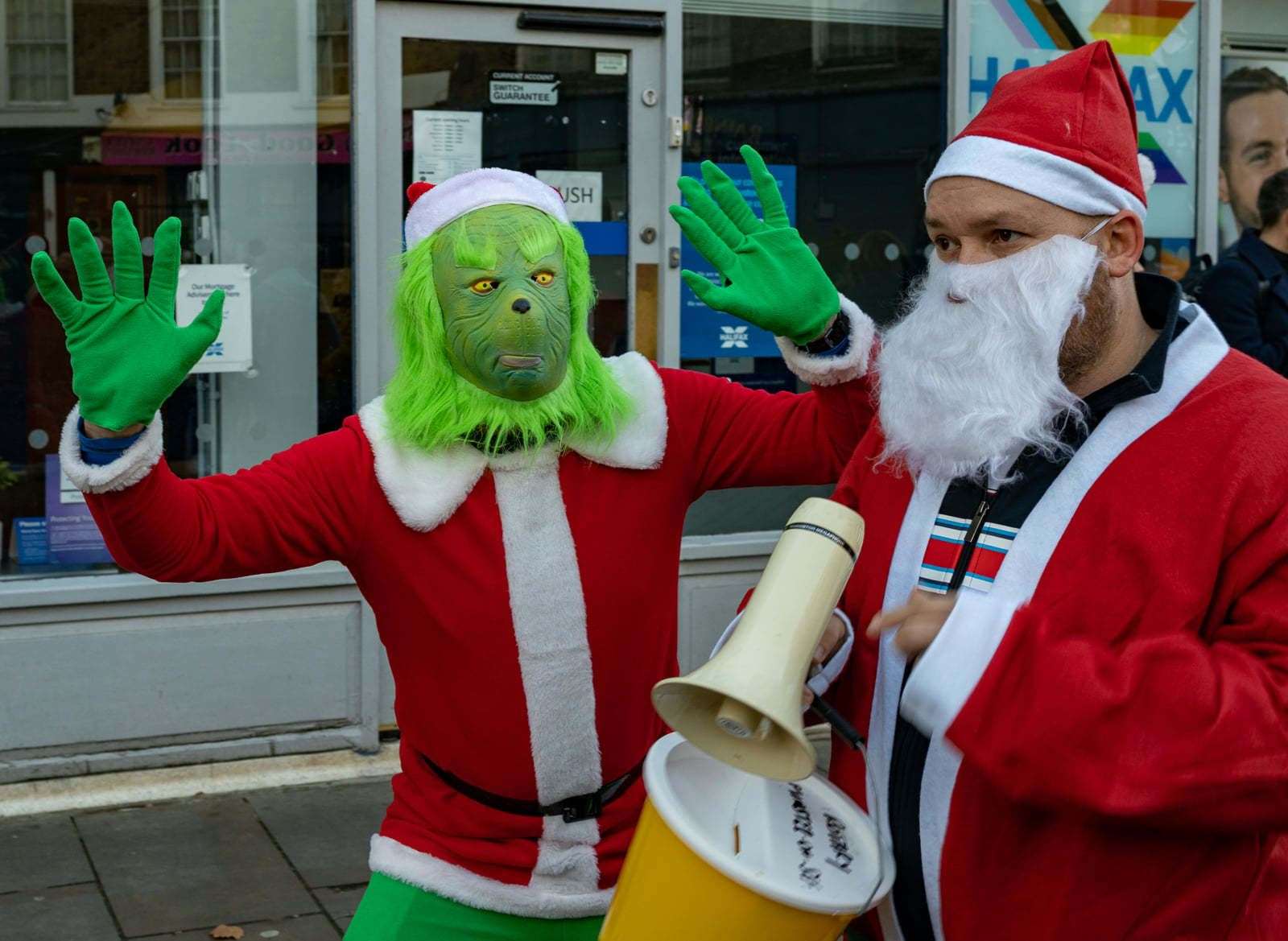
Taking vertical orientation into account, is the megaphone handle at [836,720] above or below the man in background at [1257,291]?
below

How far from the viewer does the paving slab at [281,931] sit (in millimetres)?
4344

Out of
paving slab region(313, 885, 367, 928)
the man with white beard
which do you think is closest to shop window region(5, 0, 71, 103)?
paving slab region(313, 885, 367, 928)

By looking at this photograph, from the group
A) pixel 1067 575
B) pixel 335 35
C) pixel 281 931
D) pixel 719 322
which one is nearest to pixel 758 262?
pixel 1067 575

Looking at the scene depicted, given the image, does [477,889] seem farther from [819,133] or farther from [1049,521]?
[819,133]

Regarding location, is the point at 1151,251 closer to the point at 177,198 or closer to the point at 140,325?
the point at 177,198

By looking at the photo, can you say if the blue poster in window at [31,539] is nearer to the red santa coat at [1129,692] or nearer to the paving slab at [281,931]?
the paving slab at [281,931]

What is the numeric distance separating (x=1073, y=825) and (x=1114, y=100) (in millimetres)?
1070

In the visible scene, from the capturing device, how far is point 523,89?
5895mm

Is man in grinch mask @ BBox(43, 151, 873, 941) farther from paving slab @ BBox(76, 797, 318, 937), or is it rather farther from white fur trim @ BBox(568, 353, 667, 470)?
paving slab @ BBox(76, 797, 318, 937)

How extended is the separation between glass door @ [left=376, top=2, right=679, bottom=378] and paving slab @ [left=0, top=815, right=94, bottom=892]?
74.8 inches

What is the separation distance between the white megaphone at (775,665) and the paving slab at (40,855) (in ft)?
10.2

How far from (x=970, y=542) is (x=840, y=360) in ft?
2.18

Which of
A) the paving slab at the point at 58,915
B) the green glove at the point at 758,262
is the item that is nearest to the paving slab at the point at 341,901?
the paving slab at the point at 58,915

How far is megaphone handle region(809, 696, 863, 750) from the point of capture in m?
2.37
